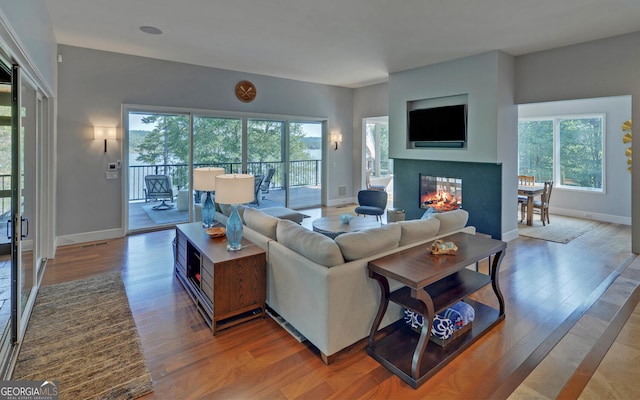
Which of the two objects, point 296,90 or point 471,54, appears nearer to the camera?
point 471,54

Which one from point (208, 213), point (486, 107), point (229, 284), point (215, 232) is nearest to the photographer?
point (229, 284)

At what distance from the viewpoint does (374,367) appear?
2.33 meters

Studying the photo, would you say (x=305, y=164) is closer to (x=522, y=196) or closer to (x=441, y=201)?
(x=441, y=201)

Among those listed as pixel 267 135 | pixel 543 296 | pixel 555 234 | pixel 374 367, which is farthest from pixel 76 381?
pixel 555 234

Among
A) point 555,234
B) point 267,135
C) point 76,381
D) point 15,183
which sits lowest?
point 76,381

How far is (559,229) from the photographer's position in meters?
6.25

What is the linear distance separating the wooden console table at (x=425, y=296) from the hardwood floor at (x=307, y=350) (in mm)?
73

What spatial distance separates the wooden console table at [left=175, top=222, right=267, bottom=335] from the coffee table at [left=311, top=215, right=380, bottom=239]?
1.39 m

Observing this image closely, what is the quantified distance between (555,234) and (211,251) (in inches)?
230

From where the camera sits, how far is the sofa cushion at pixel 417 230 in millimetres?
2851

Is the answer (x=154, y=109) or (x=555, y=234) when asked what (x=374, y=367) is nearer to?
(x=555, y=234)

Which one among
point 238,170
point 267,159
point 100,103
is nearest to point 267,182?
point 267,159

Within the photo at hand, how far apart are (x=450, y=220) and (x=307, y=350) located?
5.94 ft

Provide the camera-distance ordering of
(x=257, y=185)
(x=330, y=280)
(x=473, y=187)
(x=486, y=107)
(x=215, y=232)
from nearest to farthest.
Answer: (x=330, y=280) → (x=215, y=232) → (x=486, y=107) → (x=473, y=187) → (x=257, y=185)
